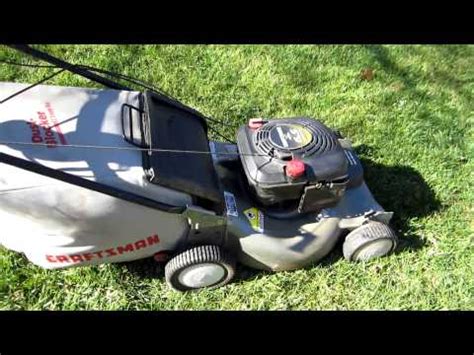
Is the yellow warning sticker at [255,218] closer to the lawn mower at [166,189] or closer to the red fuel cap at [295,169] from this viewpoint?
the lawn mower at [166,189]

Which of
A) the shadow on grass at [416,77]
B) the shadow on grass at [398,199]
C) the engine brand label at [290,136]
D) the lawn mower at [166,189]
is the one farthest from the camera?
the shadow on grass at [416,77]

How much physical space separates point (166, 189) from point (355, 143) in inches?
56.8

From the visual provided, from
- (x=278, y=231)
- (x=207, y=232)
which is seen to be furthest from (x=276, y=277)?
(x=207, y=232)

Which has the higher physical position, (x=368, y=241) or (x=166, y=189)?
(x=166, y=189)

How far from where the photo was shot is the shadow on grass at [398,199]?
2641 mm

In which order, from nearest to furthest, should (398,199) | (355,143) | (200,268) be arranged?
(200,268) < (398,199) < (355,143)

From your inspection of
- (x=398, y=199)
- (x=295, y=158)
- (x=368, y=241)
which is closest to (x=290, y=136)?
(x=295, y=158)

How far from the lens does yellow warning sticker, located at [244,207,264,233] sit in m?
2.38

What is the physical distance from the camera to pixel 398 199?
2.94 meters

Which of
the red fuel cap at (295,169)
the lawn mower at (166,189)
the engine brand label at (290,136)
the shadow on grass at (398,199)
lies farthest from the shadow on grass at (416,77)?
the red fuel cap at (295,169)

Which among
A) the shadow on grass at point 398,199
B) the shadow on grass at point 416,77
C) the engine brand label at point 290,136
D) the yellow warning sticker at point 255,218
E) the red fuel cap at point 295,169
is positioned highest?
the engine brand label at point 290,136

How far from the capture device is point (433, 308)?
2539mm

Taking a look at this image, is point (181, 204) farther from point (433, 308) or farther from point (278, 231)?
point (433, 308)

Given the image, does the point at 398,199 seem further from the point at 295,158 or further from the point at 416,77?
the point at 416,77
